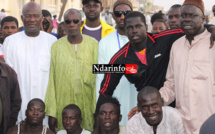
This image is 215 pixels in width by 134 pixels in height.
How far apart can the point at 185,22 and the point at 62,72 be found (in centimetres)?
211

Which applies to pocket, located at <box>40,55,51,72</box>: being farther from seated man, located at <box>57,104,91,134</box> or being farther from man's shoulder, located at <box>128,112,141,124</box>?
man's shoulder, located at <box>128,112,141,124</box>

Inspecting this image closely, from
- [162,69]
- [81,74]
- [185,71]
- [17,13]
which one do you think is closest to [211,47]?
[185,71]

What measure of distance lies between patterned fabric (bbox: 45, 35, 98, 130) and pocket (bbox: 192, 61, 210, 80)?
1.80 meters

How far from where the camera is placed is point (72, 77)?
5.11 meters

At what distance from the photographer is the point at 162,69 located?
174 inches

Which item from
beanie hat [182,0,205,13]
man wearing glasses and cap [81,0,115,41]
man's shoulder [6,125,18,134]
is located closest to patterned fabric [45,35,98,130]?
man's shoulder [6,125,18,134]

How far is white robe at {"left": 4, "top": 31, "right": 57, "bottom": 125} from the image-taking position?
527 cm

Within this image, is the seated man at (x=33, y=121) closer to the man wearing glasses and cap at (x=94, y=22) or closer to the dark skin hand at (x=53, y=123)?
the dark skin hand at (x=53, y=123)

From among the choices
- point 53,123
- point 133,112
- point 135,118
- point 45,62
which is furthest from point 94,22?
point 135,118

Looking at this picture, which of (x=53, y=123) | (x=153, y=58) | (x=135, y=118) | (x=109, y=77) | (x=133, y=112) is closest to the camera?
(x=135, y=118)

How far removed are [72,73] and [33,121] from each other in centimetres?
92

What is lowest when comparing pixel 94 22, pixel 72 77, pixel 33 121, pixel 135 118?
pixel 33 121

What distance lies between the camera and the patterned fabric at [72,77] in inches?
202

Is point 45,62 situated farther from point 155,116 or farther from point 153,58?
point 155,116
